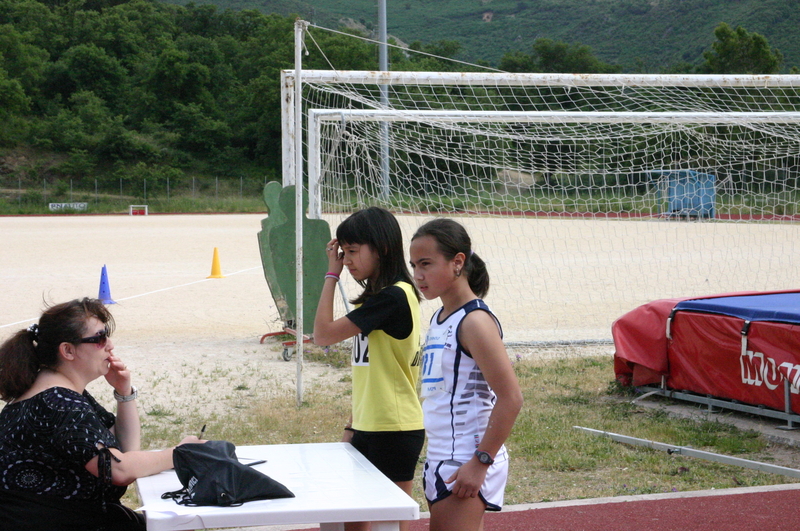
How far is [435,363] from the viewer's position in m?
2.53

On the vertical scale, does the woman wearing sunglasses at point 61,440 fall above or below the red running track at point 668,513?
above

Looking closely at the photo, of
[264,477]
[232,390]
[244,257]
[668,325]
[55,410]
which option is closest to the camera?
[264,477]

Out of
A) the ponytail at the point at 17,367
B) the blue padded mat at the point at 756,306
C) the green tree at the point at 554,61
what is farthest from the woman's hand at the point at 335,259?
the green tree at the point at 554,61

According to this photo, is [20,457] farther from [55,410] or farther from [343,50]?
[343,50]

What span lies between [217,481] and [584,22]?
145459 mm

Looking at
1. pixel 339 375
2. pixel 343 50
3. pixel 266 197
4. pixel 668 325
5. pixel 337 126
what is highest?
pixel 343 50

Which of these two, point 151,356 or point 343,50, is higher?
point 343,50

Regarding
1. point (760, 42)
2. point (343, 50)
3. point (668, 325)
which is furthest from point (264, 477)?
point (760, 42)

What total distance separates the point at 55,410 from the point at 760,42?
69.6 metres

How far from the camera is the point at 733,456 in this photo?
525cm

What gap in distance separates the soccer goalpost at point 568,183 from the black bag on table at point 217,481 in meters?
4.89

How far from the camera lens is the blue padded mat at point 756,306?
5598 millimetres

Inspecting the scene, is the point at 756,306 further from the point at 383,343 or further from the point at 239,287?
the point at 239,287

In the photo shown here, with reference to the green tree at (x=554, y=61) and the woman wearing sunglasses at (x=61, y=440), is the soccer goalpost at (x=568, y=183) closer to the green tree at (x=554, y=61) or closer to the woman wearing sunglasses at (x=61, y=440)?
the woman wearing sunglasses at (x=61, y=440)
